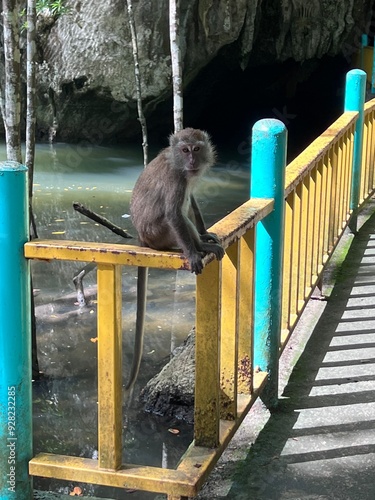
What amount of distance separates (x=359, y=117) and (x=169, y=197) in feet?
10.2

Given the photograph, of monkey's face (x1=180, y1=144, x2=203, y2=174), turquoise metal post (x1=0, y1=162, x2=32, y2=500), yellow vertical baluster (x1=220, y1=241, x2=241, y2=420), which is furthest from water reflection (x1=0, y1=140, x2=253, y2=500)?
monkey's face (x1=180, y1=144, x2=203, y2=174)

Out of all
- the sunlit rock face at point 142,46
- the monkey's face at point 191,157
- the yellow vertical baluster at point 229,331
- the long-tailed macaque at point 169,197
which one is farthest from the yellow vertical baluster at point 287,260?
the sunlit rock face at point 142,46

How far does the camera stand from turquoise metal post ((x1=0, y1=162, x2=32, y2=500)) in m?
1.93

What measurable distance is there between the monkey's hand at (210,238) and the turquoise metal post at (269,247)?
466mm

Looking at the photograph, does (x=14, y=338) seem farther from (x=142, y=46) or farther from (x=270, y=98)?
(x=270, y=98)

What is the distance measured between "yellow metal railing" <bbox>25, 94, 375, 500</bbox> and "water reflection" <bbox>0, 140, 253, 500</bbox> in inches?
56.4

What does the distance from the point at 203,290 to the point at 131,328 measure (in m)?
3.87

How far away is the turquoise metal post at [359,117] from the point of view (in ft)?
16.8

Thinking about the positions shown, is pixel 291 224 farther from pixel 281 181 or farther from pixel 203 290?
pixel 203 290

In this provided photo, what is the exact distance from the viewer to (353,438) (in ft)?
9.20

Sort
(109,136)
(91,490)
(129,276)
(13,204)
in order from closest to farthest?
1. (13,204)
2. (91,490)
3. (129,276)
4. (109,136)

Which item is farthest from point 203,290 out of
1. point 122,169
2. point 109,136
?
point 109,136

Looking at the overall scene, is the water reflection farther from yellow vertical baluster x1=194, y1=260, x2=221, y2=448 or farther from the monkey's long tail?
yellow vertical baluster x1=194, y1=260, x2=221, y2=448

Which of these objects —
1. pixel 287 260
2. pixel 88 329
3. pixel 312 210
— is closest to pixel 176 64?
pixel 88 329
